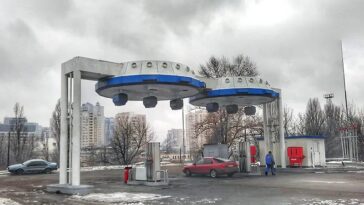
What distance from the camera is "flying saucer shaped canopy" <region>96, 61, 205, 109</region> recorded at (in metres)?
19.3

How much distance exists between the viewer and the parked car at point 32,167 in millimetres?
34125

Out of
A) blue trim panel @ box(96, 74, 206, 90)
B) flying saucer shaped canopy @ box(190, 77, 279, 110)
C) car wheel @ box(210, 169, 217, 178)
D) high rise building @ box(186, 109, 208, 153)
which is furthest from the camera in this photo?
high rise building @ box(186, 109, 208, 153)

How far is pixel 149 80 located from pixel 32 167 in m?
21.0

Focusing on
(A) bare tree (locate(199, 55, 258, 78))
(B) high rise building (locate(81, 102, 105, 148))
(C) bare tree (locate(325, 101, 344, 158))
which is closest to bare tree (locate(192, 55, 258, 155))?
(A) bare tree (locate(199, 55, 258, 78))

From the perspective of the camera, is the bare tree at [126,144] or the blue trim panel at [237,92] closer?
the blue trim panel at [237,92]

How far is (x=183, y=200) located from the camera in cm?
1345

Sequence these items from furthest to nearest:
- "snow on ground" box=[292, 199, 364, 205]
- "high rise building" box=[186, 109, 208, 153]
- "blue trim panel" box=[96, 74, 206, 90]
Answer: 1. "high rise building" box=[186, 109, 208, 153]
2. "blue trim panel" box=[96, 74, 206, 90]
3. "snow on ground" box=[292, 199, 364, 205]

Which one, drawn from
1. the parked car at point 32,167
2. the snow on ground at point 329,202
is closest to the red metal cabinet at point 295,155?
the snow on ground at point 329,202

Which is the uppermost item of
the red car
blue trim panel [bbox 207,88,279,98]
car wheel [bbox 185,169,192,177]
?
blue trim panel [bbox 207,88,279,98]

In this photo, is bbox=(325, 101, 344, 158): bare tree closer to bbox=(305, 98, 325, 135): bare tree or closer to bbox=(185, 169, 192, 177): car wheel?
bbox=(305, 98, 325, 135): bare tree

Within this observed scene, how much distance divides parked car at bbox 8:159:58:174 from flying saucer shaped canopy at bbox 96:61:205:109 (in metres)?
16.7

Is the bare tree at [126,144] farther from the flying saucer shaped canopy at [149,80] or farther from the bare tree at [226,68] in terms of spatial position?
the flying saucer shaped canopy at [149,80]

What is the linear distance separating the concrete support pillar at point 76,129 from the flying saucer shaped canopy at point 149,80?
204 cm

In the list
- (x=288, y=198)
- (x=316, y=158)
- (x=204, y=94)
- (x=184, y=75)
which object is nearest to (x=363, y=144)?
(x=316, y=158)
